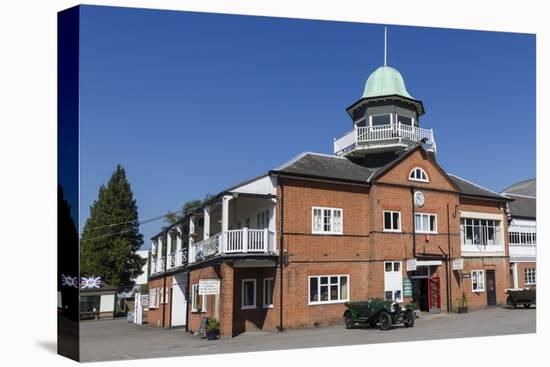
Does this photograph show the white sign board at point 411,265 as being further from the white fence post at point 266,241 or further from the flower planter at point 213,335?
the flower planter at point 213,335

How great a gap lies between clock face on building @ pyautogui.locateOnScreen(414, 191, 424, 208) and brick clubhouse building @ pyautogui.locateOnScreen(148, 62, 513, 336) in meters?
0.04

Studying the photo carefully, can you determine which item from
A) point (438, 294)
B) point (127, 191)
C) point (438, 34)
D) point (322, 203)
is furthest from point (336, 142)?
point (127, 191)

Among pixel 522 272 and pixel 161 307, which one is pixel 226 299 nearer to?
pixel 161 307

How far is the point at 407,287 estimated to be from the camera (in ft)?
68.1

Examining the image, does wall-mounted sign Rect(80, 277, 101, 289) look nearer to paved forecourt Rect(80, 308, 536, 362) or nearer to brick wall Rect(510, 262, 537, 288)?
paved forecourt Rect(80, 308, 536, 362)

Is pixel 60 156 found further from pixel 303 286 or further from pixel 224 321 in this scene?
pixel 303 286

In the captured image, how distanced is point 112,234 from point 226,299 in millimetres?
4334

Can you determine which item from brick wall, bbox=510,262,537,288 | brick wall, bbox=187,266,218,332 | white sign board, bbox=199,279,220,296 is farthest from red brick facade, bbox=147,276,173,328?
brick wall, bbox=510,262,537,288

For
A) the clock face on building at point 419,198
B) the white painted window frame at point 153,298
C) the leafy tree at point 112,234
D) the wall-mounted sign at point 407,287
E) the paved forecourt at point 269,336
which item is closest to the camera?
the paved forecourt at point 269,336

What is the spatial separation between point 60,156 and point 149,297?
7653 millimetres

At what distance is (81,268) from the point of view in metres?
14.1

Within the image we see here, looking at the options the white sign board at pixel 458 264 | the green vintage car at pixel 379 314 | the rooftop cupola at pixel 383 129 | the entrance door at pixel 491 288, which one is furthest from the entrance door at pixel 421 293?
the rooftop cupola at pixel 383 129

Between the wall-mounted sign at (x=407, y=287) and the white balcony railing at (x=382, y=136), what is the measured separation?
477 cm

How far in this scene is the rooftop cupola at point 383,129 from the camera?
69.1 ft
